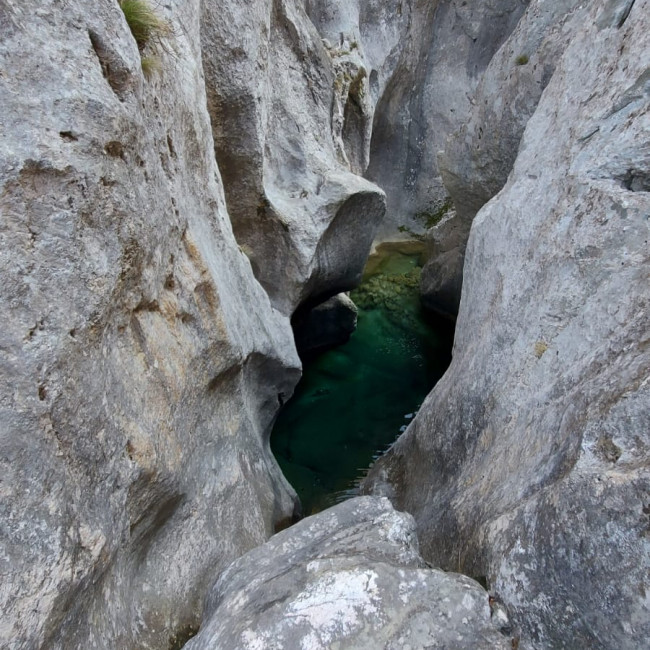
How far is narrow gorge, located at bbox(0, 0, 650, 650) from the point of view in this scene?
8.32 ft

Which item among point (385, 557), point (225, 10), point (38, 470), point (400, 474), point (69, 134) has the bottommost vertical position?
point (400, 474)

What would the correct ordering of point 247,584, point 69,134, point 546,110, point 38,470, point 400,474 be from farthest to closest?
point 400,474, point 546,110, point 247,584, point 69,134, point 38,470

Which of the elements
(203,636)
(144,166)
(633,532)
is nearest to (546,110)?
(144,166)

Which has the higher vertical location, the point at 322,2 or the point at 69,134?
the point at 322,2

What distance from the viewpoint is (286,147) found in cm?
880

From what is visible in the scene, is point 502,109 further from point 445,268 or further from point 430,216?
point 430,216

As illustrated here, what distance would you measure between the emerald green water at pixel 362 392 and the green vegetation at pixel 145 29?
230 inches

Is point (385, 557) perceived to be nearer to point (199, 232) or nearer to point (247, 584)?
point (247, 584)

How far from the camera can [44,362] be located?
262 centimetres

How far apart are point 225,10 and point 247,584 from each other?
6271mm

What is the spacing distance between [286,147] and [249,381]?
4.33m

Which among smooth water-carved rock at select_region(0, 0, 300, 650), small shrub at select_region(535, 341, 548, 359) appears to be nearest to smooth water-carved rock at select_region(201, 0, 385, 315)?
smooth water-carved rock at select_region(0, 0, 300, 650)

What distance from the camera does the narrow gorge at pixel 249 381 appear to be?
8.32ft

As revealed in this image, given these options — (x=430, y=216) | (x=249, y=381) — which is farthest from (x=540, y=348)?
(x=430, y=216)
